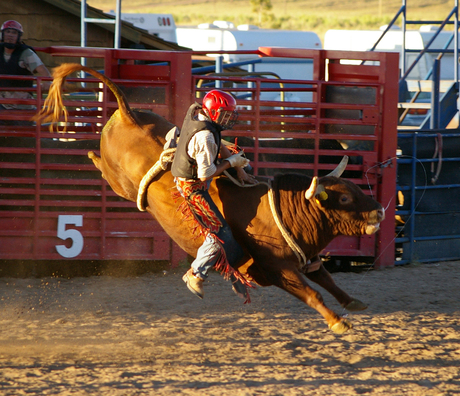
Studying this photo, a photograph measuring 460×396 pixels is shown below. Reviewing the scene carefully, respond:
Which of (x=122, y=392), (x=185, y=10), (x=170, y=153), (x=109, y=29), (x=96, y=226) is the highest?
(x=185, y=10)

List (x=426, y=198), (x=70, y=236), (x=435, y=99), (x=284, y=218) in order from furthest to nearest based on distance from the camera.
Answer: (x=435, y=99), (x=426, y=198), (x=70, y=236), (x=284, y=218)

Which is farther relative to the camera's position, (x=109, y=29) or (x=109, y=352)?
(x=109, y=29)

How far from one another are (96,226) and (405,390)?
3.82 metres

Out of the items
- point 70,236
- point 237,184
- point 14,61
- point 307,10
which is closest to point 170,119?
point 70,236

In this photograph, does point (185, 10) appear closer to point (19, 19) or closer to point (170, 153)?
point (19, 19)

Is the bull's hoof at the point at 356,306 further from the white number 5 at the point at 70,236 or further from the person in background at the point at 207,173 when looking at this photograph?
the white number 5 at the point at 70,236

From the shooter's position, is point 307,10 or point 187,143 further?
point 307,10

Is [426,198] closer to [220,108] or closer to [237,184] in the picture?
[237,184]

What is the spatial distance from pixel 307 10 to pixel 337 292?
69698 millimetres

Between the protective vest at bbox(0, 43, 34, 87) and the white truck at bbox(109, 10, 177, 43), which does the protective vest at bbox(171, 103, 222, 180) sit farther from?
the white truck at bbox(109, 10, 177, 43)

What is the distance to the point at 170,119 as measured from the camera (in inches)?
257

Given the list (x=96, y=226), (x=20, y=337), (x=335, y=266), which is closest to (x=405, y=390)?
(x=20, y=337)

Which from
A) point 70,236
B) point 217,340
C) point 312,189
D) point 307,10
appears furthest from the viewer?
point 307,10

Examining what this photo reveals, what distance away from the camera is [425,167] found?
7.17 metres
